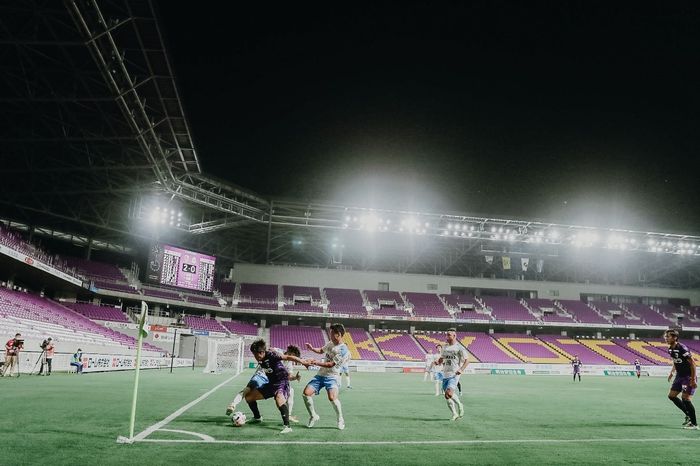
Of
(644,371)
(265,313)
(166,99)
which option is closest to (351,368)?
(265,313)

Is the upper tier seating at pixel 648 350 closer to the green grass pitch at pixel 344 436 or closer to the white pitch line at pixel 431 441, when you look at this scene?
the green grass pitch at pixel 344 436

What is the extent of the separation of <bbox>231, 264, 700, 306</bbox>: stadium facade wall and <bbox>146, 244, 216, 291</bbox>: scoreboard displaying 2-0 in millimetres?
10004

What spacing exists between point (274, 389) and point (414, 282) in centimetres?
5001

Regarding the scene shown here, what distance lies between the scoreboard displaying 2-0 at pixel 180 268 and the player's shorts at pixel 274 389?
34.3 m

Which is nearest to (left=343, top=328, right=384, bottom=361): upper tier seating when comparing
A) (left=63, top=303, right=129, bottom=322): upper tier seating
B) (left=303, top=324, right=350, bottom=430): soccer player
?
(left=63, top=303, right=129, bottom=322): upper tier seating

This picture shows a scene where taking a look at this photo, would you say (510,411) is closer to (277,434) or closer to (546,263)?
(277,434)

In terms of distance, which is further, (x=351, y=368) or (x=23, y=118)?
(x=351, y=368)

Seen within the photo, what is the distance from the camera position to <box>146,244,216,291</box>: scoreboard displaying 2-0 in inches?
1581

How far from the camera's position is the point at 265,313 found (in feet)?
162

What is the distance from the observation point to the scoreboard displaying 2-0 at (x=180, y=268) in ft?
132

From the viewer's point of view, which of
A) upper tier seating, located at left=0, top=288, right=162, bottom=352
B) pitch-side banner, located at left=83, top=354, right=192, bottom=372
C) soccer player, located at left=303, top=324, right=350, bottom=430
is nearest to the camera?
soccer player, located at left=303, top=324, right=350, bottom=430

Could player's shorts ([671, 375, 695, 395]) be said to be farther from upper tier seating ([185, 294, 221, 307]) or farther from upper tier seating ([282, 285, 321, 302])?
upper tier seating ([185, 294, 221, 307])

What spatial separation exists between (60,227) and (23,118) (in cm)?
1946

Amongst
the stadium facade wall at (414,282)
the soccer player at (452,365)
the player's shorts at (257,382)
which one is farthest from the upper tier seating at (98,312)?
the soccer player at (452,365)
